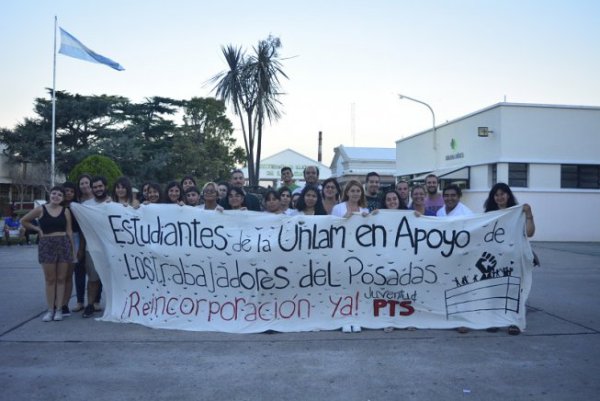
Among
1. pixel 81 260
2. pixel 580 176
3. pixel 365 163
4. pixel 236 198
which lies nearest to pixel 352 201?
pixel 236 198

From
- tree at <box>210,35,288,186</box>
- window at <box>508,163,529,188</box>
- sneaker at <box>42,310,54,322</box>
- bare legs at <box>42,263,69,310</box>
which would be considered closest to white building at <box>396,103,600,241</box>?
window at <box>508,163,529,188</box>

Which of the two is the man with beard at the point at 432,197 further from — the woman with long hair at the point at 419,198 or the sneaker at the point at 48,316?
the sneaker at the point at 48,316

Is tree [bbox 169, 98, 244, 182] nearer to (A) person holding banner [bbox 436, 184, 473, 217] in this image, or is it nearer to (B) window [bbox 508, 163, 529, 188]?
(B) window [bbox 508, 163, 529, 188]

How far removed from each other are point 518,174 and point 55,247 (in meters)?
17.9

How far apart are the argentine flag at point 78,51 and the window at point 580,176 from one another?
736 inches

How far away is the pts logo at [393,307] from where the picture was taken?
584 centimetres

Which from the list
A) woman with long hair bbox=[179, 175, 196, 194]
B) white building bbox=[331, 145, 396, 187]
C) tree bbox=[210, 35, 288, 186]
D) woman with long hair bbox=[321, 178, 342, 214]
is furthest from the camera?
white building bbox=[331, 145, 396, 187]

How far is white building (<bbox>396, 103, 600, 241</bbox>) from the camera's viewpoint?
765 inches

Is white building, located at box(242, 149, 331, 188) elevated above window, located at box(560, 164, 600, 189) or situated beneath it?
elevated above

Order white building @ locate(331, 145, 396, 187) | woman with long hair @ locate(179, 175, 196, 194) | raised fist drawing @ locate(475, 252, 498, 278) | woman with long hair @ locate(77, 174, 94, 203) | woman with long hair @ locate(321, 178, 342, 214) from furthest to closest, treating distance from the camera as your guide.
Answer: white building @ locate(331, 145, 396, 187)
woman with long hair @ locate(179, 175, 196, 194)
woman with long hair @ locate(321, 178, 342, 214)
woman with long hair @ locate(77, 174, 94, 203)
raised fist drawing @ locate(475, 252, 498, 278)

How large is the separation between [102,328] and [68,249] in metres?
1.09

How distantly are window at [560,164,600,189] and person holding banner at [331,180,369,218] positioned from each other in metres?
16.6

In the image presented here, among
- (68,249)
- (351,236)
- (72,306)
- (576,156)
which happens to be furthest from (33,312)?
(576,156)

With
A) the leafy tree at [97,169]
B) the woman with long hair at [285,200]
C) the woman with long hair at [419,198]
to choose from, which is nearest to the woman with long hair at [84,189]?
the woman with long hair at [285,200]
